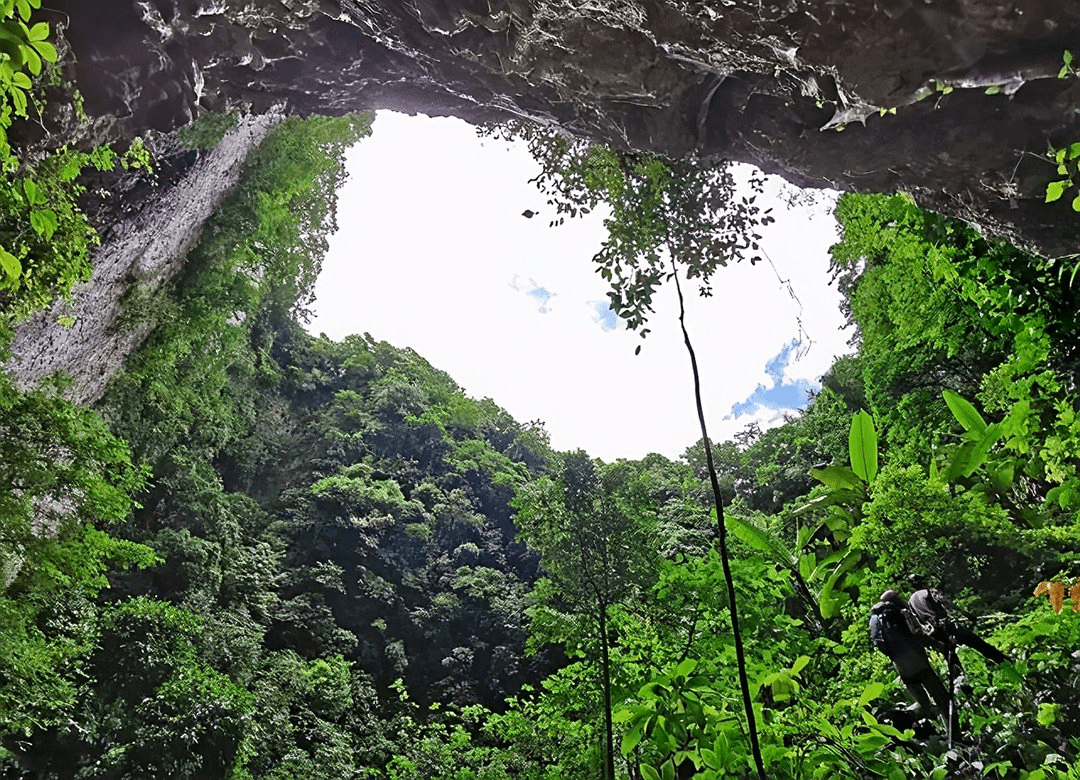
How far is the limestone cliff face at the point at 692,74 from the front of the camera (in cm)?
199

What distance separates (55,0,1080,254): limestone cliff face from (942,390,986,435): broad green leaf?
65.7 inches

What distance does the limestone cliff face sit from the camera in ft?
6.54

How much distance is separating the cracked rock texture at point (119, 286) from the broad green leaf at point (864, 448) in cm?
567

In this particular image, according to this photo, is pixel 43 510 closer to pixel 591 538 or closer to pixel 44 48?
pixel 591 538

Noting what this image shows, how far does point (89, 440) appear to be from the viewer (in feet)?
14.6

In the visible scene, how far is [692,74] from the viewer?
9.87ft

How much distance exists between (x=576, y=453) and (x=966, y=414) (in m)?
8.63

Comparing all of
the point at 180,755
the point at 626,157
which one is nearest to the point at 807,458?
the point at 626,157

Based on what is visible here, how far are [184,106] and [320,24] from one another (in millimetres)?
1291

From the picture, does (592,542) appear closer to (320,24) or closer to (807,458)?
(320,24)

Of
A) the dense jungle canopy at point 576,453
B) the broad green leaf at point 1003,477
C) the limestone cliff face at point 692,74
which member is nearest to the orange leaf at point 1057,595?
the dense jungle canopy at point 576,453

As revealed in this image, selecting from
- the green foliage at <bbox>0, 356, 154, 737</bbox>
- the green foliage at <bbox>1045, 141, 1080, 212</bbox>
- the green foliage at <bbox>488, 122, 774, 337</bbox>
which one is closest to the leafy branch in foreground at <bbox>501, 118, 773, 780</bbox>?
the green foliage at <bbox>488, 122, 774, 337</bbox>

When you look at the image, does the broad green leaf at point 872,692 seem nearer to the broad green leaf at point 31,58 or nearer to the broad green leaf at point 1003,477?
the broad green leaf at point 1003,477

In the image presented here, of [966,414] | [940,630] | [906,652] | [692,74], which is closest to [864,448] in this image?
[966,414]
